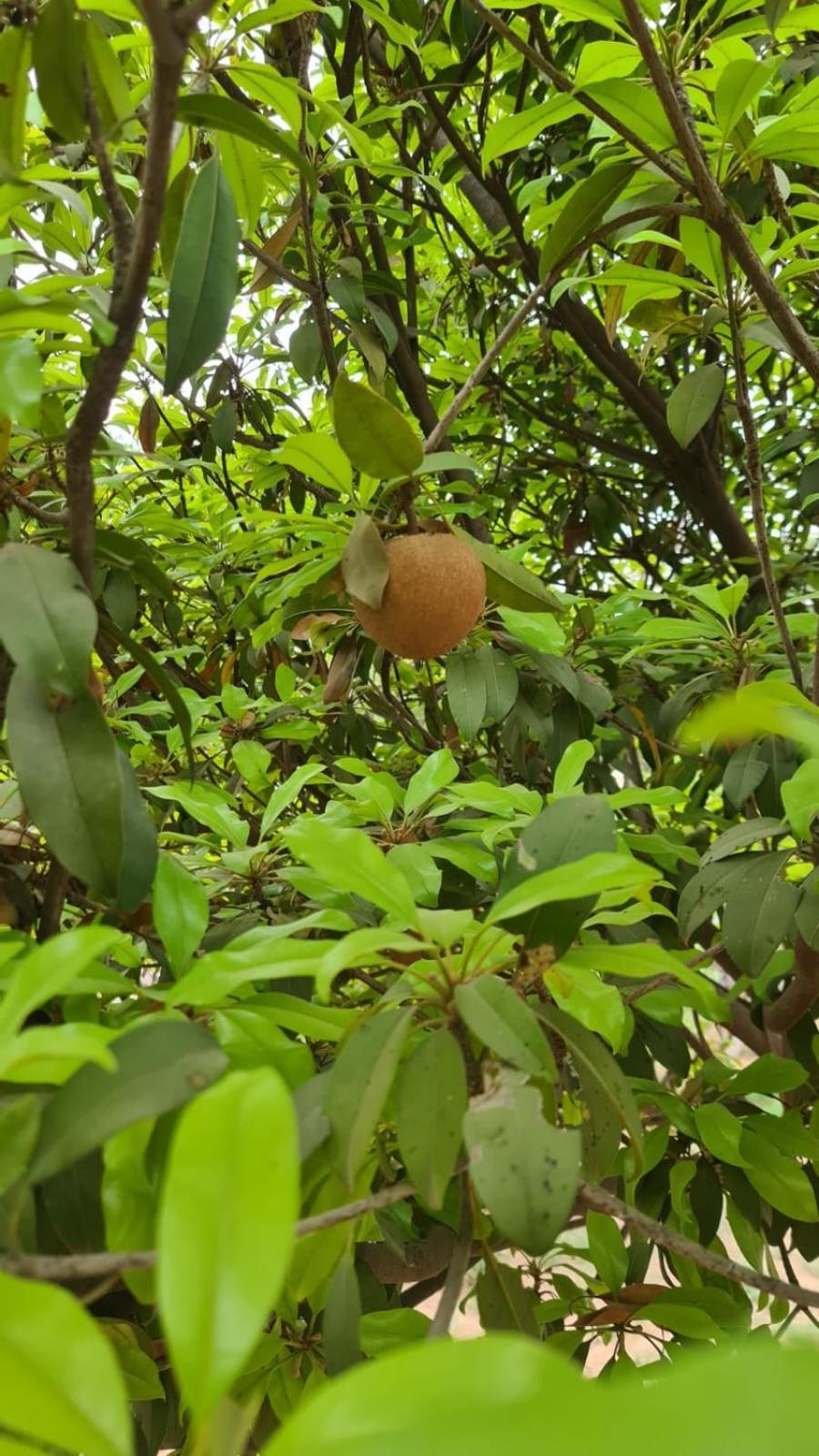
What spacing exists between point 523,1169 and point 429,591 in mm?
414

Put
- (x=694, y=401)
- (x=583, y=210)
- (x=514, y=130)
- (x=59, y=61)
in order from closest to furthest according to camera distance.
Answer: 1. (x=59, y=61)
2. (x=583, y=210)
3. (x=514, y=130)
4. (x=694, y=401)

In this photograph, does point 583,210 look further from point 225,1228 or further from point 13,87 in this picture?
point 225,1228

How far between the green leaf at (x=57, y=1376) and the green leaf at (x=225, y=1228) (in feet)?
0.08

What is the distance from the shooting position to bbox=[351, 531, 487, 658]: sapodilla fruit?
68 centimetres

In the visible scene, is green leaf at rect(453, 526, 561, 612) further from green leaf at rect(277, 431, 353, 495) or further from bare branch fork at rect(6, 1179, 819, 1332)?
bare branch fork at rect(6, 1179, 819, 1332)

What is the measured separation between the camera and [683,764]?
5.12 ft

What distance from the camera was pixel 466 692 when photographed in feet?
3.24

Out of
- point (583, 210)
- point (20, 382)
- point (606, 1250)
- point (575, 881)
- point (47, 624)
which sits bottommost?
point (606, 1250)

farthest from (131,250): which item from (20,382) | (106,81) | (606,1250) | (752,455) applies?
(606,1250)

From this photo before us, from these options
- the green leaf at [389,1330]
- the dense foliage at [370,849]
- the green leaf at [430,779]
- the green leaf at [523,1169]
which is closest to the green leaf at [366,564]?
the dense foliage at [370,849]

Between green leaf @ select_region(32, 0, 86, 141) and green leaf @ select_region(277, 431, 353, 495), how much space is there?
244mm

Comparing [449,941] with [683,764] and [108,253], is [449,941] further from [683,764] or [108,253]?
[683,764]

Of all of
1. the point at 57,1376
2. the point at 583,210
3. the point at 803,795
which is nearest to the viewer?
the point at 57,1376

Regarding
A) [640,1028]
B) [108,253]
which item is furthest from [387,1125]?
[108,253]
